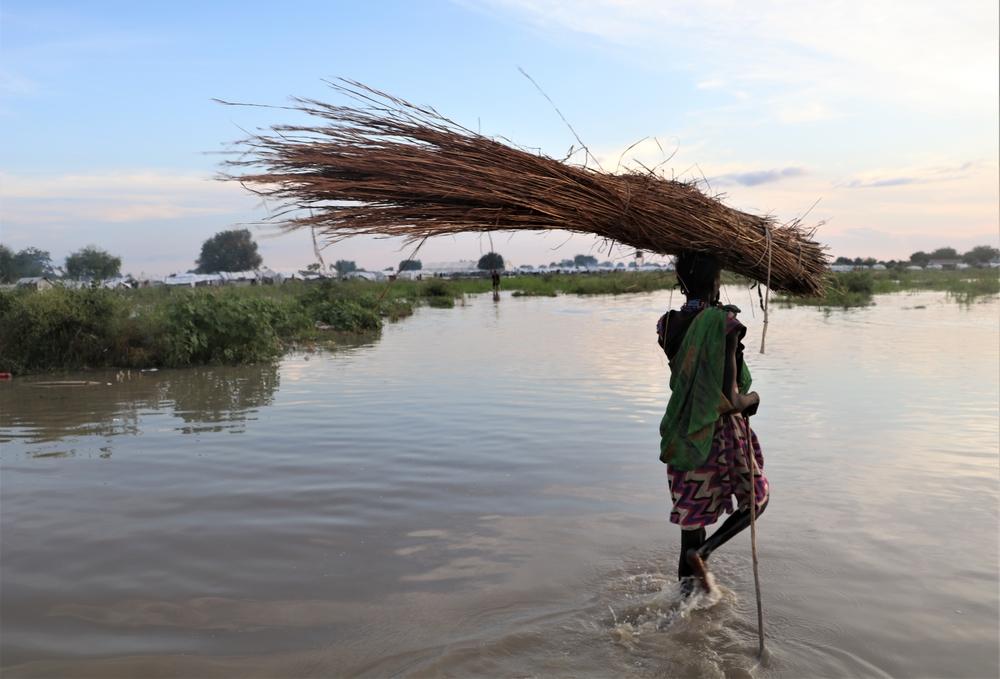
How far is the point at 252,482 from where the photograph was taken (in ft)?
16.4

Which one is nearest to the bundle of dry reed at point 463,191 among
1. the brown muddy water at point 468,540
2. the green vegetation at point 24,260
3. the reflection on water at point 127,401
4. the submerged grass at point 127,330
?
the brown muddy water at point 468,540

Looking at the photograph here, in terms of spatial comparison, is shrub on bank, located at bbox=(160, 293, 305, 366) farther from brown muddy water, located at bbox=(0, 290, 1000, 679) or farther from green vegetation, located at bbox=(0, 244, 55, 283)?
green vegetation, located at bbox=(0, 244, 55, 283)

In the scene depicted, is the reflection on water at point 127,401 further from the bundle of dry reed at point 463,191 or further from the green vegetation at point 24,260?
the green vegetation at point 24,260

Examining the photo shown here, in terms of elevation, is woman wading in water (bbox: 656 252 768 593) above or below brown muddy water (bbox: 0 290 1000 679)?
above

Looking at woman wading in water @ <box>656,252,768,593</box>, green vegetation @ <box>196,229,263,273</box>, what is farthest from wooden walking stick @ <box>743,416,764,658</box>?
green vegetation @ <box>196,229,263,273</box>

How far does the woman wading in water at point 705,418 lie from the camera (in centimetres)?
291

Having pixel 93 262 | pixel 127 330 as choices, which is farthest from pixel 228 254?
pixel 127 330

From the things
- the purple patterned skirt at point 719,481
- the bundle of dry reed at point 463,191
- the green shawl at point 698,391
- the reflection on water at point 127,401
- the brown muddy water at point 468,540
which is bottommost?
the brown muddy water at point 468,540

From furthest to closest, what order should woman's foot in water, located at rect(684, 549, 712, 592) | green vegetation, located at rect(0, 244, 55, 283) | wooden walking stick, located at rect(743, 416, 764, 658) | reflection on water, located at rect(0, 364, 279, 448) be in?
green vegetation, located at rect(0, 244, 55, 283)
reflection on water, located at rect(0, 364, 279, 448)
woman's foot in water, located at rect(684, 549, 712, 592)
wooden walking stick, located at rect(743, 416, 764, 658)

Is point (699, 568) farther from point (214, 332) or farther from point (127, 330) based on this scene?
point (127, 330)

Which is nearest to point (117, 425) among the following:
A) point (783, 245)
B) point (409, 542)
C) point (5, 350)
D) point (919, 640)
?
point (409, 542)

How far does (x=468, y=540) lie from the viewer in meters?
4.04

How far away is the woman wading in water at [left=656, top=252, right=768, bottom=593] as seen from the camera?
291cm

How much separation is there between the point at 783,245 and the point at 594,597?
6.07 feet
